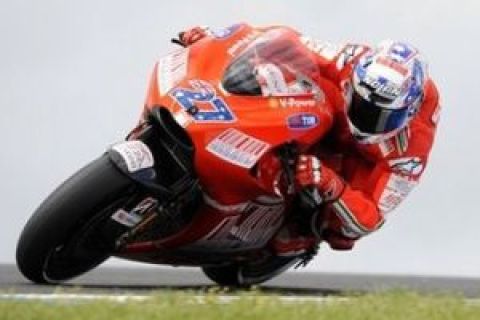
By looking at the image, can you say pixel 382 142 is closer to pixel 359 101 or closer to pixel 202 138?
pixel 359 101

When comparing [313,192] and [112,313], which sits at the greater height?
[112,313]

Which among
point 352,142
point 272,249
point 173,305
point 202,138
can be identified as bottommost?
point 272,249

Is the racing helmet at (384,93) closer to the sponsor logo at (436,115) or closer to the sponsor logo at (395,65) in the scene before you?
the sponsor logo at (395,65)

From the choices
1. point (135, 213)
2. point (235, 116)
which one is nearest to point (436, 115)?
point (235, 116)

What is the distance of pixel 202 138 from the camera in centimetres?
826

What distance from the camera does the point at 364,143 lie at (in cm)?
891

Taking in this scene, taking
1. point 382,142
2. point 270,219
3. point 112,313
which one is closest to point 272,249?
point 270,219

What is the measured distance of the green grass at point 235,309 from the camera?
580 centimetres

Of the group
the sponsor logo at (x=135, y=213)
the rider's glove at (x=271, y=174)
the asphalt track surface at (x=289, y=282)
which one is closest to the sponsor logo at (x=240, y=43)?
the rider's glove at (x=271, y=174)

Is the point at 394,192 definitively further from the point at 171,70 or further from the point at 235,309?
the point at 235,309

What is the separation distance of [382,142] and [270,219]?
81cm

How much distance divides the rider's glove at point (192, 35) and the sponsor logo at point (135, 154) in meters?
1.38

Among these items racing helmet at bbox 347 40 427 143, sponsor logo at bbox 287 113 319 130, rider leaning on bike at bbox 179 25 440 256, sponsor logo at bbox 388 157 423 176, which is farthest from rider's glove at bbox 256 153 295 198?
sponsor logo at bbox 388 157 423 176

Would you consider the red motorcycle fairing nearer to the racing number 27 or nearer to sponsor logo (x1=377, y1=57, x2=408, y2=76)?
the racing number 27
